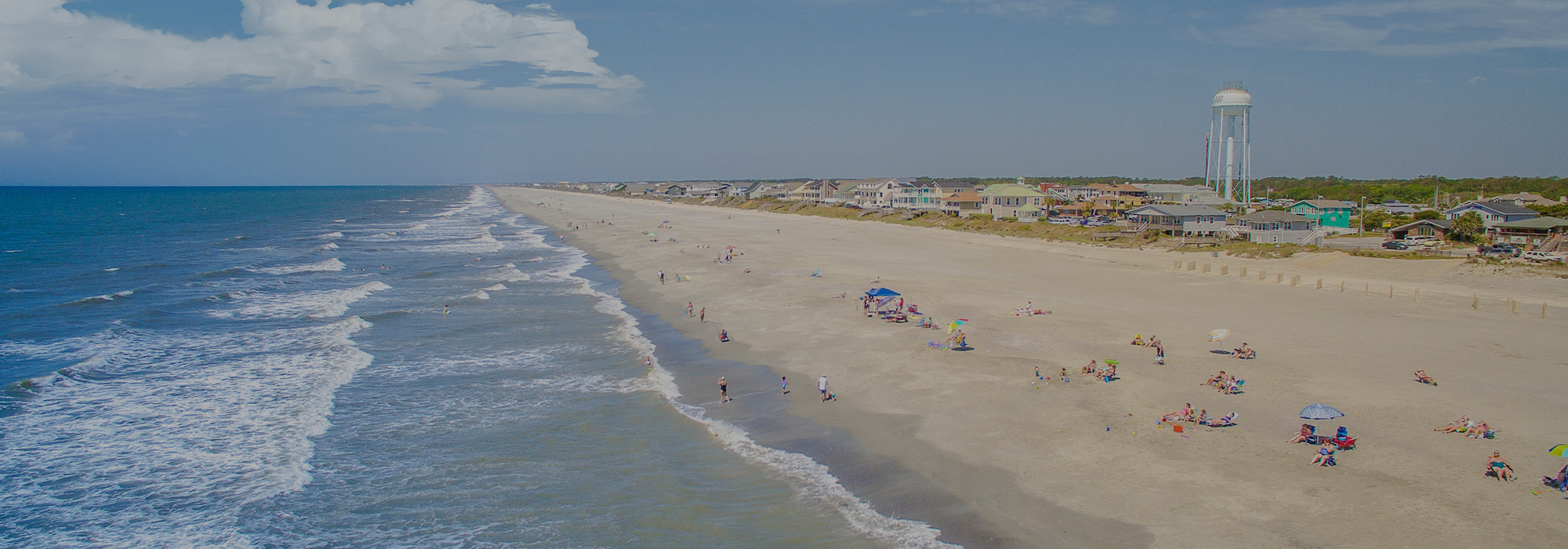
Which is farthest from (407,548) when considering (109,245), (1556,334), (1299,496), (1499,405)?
(109,245)

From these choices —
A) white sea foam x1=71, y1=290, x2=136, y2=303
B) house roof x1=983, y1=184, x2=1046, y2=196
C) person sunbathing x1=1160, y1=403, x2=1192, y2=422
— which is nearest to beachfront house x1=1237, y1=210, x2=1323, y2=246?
house roof x1=983, y1=184, x2=1046, y2=196

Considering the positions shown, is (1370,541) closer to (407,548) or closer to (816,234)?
(407,548)

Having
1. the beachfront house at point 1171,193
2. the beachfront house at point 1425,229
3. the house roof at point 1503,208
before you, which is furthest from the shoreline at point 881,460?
the beachfront house at point 1171,193

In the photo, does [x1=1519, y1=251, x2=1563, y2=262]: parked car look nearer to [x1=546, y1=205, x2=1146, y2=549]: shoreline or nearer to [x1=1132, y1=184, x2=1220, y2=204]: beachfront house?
[x1=546, y1=205, x2=1146, y2=549]: shoreline

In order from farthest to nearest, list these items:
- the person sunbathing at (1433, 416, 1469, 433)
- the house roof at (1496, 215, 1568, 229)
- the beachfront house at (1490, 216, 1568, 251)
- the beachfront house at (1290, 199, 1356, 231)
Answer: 1. the beachfront house at (1290, 199, 1356, 231)
2. the house roof at (1496, 215, 1568, 229)
3. the beachfront house at (1490, 216, 1568, 251)
4. the person sunbathing at (1433, 416, 1469, 433)

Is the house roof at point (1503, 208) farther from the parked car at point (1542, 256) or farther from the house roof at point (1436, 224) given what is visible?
the parked car at point (1542, 256)

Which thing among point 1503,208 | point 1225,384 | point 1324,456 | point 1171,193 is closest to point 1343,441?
point 1324,456
